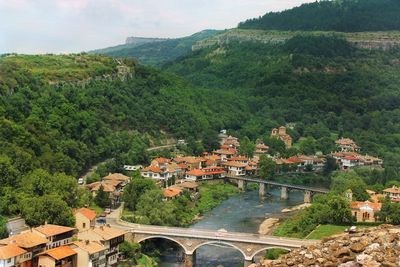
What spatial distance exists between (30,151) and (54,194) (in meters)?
7.58

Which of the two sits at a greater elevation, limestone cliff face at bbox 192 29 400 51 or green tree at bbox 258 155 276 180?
limestone cliff face at bbox 192 29 400 51

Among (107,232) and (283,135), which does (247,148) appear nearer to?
(283,135)

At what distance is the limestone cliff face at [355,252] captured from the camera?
25.0 ft

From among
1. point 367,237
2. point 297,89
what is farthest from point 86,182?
point 297,89

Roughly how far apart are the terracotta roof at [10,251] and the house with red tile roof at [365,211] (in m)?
17.7

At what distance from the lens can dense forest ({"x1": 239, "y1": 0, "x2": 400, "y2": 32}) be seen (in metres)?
113

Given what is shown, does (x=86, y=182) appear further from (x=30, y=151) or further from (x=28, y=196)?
(x=28, y=196)

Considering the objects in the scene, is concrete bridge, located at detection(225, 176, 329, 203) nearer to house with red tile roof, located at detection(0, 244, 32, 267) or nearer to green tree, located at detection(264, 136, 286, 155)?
green tree, located at detection(264, 136, 286, 155)

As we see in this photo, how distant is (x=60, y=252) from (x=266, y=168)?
2971 cm

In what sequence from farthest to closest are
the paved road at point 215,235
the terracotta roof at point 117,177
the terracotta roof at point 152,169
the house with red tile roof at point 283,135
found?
the house with red tile roof at point 283,135
the terracotta roof at point 152,169
the terracotta roof at point 117,177
the paved road at point 215,235

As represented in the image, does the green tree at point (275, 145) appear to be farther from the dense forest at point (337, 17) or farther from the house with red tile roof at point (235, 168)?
the dense forest at point (337, 17)

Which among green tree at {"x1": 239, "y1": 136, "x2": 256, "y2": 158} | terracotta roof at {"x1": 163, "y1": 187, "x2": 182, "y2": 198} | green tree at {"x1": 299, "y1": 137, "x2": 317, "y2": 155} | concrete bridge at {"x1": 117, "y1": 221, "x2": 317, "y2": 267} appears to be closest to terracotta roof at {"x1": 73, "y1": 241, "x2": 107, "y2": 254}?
concrete bridge at {"x1": 117, "y1": 221, "x2": 317, "y2": 267}

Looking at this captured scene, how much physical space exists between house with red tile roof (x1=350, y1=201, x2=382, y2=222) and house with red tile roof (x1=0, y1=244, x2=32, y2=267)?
17.5m

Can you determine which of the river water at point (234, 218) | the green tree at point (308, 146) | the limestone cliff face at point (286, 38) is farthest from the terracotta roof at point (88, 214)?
the limestone cliff face at point (286, 38)
